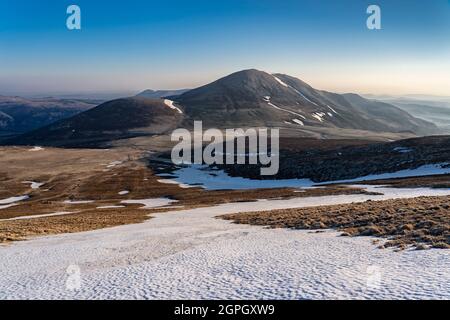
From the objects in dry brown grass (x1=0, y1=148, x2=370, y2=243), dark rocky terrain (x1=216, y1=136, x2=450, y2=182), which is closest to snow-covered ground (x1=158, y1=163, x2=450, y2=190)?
dark rocky terrain (x1=216, y1=136, x2=450, y2=182)

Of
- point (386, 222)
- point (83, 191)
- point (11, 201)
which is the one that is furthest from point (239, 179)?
point (386, 222)

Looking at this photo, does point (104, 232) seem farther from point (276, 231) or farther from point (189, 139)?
point (189, 139)

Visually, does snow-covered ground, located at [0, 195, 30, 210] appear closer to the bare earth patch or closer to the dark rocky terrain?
the dark rocky terrain

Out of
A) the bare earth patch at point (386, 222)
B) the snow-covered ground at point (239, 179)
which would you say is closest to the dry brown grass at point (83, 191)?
the snow-covered ground at point (239, 179)

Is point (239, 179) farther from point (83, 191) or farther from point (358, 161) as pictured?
point (83, 191)

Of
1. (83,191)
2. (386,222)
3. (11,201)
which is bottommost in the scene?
(11,201)
